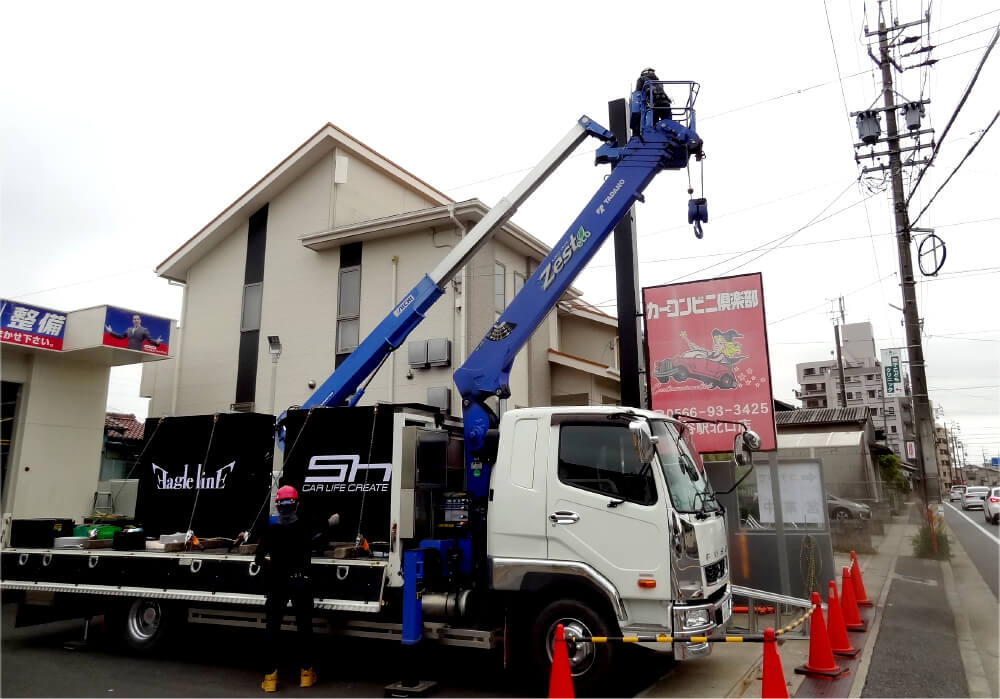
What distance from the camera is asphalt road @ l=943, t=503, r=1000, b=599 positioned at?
536 inches

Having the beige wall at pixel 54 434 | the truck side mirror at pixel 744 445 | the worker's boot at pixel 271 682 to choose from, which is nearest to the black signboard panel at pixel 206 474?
the worker's boot at pixel 271 682

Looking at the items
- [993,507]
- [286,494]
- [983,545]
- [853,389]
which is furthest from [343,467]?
[853,389]

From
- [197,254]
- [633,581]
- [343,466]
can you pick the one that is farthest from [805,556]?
[197,254]

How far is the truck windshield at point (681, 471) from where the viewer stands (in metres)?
6.49

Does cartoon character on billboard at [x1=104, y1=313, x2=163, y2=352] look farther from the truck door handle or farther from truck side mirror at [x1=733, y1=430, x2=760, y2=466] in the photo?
truck side mirror at [x1=733, y1=430, x2=760, y2=466]

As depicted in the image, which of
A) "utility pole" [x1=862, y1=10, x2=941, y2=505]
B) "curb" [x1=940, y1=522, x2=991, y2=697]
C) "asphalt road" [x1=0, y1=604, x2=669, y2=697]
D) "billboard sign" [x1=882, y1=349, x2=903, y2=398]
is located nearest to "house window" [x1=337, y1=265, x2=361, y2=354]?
"asphalt road" [x1=0, y1=604, x2=669, y2=697]

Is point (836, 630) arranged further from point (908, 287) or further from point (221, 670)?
point (908, 287)

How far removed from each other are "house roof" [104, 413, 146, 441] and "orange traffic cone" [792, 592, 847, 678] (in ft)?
70.1

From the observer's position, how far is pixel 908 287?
13742 mm

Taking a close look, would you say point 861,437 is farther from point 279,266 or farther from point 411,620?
point 411,620

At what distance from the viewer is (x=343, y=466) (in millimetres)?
7629

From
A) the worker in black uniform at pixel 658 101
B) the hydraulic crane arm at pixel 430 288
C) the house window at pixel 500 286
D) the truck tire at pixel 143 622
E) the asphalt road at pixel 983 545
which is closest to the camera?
the truck tire at pixel 143 622

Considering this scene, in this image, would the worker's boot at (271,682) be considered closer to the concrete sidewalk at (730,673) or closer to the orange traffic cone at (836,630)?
the concrete sidewalk at (730,673)

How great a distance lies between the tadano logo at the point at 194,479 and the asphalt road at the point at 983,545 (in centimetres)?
1240
